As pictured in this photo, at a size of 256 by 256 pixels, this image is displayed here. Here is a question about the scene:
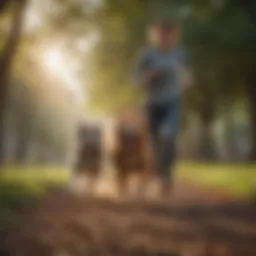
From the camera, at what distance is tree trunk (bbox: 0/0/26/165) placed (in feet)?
4.60

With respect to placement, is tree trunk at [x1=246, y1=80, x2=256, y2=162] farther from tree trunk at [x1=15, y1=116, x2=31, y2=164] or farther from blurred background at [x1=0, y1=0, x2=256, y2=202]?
tree trunk at [x1=15, y1=116, x2=31, y2=164]

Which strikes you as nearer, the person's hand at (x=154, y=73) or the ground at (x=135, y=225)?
the ground at (x=135, y=225)

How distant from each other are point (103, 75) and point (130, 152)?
0.21m

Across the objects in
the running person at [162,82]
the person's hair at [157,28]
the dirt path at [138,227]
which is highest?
the person's hair at [157,28]

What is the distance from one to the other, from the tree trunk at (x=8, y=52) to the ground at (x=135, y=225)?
0.75 feet

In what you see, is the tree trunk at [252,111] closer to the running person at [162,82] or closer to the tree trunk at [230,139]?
the tree trunk at [230,139]

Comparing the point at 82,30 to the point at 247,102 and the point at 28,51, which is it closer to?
the point at 28,51

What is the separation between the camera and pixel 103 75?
55.6 inches

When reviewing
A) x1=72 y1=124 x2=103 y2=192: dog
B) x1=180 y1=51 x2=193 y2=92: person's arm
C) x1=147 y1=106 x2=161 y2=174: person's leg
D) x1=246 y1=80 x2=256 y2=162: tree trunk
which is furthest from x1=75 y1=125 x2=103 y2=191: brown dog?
x1=246 y1=80 x2=256 y2=162: tree trunk

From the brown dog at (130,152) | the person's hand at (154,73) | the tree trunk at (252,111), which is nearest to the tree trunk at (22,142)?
the brown dog at (130,152)

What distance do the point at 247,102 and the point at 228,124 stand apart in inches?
3.2

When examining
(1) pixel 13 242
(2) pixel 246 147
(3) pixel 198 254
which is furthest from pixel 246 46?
(1) pixel 13 242

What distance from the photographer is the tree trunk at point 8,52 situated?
4.60ft

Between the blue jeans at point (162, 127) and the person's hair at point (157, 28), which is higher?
the person's hair at point (157, 28)
